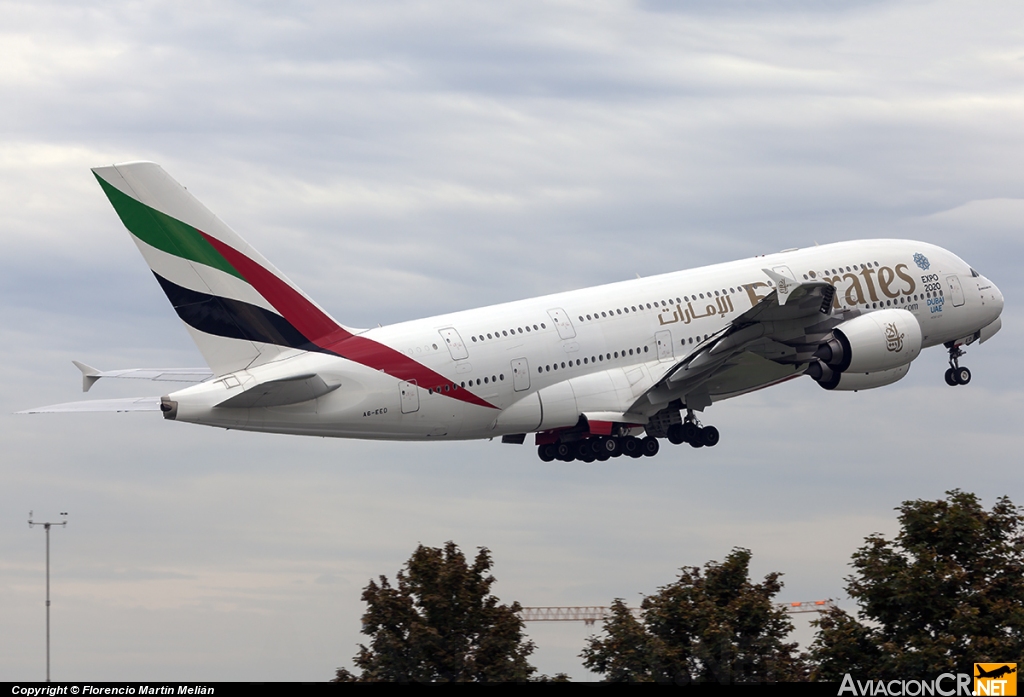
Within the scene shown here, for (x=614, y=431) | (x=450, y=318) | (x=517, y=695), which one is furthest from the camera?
(x=614, y=431)

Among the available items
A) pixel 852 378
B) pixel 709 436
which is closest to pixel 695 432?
pixel 709 436

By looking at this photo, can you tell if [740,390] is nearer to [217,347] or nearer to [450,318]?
[450,318]

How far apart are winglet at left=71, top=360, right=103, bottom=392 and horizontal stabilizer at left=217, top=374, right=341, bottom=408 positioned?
211 inches

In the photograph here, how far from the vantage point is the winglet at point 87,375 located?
53.6m

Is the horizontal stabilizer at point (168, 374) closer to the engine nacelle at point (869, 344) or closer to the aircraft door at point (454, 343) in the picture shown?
the aircraft door at point (454, 343)

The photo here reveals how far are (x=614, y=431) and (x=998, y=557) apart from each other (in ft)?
48.6

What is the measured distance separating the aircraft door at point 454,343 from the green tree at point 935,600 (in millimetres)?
15497

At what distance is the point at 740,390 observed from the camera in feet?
204

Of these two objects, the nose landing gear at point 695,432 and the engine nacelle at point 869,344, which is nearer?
the engine nacelle at point 869,344

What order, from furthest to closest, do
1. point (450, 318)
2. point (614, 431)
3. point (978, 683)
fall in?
point (614, 431) < point (450, 318) < point (978, 683)

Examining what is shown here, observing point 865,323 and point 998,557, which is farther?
point 865,323

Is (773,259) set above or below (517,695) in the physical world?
above

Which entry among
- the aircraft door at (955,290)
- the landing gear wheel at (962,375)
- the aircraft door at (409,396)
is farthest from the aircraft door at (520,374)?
the landing gear wheel at (962,375)

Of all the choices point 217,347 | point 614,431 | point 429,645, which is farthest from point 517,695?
point 614,431
